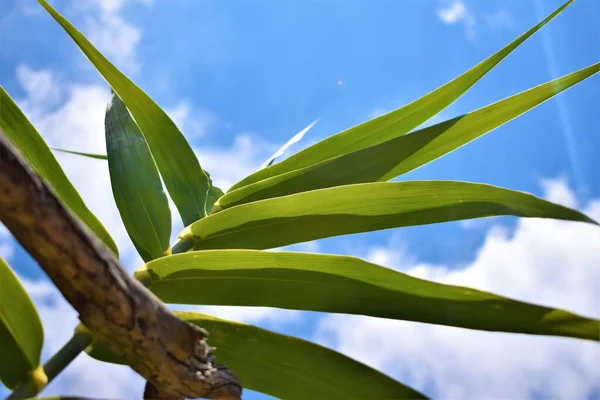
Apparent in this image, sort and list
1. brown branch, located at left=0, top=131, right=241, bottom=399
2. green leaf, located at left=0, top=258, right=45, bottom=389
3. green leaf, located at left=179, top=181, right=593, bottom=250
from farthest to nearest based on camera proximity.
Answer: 1. green leaf, located at left=179, top=181, right=593, bottom=250
2. green leaf, located at left=0, top=258, right=45, bottom=389
3. brown branch, located at left=0, top=131, right=241, bottom=399

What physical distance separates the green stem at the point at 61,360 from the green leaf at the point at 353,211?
6.5 inches

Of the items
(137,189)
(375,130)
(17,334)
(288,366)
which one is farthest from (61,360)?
(375,130)

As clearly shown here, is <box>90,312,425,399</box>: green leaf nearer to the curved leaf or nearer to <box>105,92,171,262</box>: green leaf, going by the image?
<box>105,92,171,262</box>: green leaf

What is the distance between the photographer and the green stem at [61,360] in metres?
0.35

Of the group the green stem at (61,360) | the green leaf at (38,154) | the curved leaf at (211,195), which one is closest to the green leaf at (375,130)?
the curved leaf at (211,195)

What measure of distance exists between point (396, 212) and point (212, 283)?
160 millimetres

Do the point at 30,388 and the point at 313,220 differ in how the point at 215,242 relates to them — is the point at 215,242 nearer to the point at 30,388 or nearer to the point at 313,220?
the point at 313,220

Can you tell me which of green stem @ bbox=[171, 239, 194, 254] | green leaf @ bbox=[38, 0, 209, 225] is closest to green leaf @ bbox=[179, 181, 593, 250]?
green stem @ bbox=[171, 239, 194, 254]

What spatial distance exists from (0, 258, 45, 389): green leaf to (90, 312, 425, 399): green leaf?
5 cm

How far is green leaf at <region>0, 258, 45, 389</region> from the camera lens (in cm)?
36

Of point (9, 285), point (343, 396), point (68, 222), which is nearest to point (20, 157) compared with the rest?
point (68, 222)

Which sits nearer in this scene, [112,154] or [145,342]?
[145,342]

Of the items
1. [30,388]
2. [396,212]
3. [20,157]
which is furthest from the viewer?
[396,212]

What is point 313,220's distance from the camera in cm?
50
